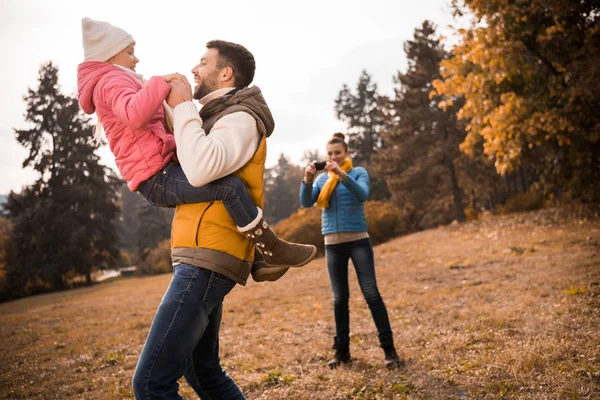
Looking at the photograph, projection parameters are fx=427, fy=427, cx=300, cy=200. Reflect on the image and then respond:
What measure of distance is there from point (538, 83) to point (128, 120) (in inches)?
365

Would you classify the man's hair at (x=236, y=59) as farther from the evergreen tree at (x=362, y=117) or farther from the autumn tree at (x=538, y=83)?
the evergreen tree at (x=362, y=117)

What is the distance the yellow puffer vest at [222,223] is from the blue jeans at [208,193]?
61 millimetres

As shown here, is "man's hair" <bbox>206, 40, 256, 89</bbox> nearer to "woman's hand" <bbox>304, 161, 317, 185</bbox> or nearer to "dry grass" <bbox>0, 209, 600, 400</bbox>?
"woman's hand" <bbox>304, 161, 317, 185</bbox>

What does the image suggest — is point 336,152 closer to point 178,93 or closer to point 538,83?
point 178,93

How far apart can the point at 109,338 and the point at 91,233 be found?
23.6 meters

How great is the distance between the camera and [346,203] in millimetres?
4477

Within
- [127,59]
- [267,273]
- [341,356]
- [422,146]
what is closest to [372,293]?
[341,356]

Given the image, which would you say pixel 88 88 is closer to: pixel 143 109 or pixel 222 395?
pixel 143 109

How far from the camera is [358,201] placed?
4492 millimetres

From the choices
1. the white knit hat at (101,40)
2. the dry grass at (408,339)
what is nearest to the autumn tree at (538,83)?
the dry grass at (408,339)

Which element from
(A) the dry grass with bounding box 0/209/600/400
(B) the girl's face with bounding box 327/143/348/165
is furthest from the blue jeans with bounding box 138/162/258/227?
(B) the girl's face with bounding box 327/143/348/165

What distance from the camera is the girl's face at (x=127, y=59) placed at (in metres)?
2.21

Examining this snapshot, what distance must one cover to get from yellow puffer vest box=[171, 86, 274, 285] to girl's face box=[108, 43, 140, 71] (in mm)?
501

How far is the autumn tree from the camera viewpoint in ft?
26.1
